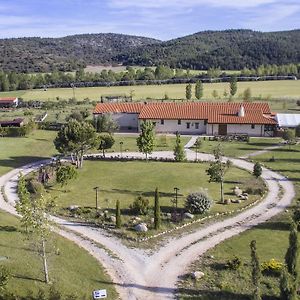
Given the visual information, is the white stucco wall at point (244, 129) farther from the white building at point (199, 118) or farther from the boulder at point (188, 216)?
the boulder at point (188, 216)

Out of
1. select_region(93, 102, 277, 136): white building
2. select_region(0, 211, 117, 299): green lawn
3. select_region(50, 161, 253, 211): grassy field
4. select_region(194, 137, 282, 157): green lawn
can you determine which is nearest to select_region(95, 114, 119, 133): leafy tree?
select_region(93, 102, 277, 136): white building

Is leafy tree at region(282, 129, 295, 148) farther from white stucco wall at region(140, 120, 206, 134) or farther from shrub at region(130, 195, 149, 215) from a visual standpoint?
shrub at region(130, 195, 149, 215)

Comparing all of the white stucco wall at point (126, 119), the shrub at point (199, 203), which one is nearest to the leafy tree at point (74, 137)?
the shrub at point (199, 203)

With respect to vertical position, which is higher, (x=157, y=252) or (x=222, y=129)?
(x=222, y=129)

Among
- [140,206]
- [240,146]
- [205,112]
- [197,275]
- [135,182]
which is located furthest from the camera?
[205,112]

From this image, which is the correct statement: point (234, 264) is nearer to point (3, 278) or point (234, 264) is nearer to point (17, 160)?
point (3, 278)

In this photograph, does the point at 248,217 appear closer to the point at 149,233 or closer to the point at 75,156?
the point at 149,233

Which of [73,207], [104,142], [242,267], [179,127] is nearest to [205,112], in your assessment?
[179,127]
